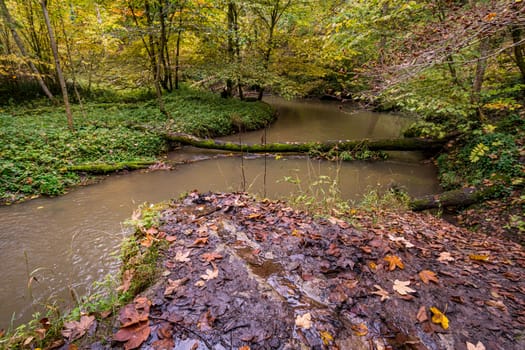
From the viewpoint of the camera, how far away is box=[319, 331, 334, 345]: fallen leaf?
1.61m

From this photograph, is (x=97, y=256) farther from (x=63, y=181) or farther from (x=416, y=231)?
(x=416, y=231)

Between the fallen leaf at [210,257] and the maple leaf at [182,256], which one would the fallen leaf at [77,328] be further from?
the fallen leaf at [210,257]

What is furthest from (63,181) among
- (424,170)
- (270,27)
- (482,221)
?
(270,27)

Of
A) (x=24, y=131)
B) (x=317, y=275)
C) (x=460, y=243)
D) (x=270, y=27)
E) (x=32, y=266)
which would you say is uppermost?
(x=270, y=27)

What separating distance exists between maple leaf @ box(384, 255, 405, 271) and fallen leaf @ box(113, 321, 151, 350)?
2.01 metres

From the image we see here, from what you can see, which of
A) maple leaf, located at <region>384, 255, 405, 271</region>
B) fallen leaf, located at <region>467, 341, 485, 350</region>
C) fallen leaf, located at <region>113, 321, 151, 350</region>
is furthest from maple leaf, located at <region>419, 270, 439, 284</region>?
fallen leaf, located at <region>113, 321, 151, 350</region>

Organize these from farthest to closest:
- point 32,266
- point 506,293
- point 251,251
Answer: point 32,266
point 251,251
point 506,293

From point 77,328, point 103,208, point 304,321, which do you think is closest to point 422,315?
point 304,321

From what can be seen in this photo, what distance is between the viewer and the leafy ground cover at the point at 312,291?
1645 mm

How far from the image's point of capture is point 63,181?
20.0 ft

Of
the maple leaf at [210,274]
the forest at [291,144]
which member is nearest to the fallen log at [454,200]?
the forest at [291,144]

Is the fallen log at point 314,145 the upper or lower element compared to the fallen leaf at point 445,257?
upper

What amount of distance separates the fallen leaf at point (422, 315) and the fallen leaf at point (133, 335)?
1857 mm

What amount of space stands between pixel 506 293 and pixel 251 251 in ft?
7.32
